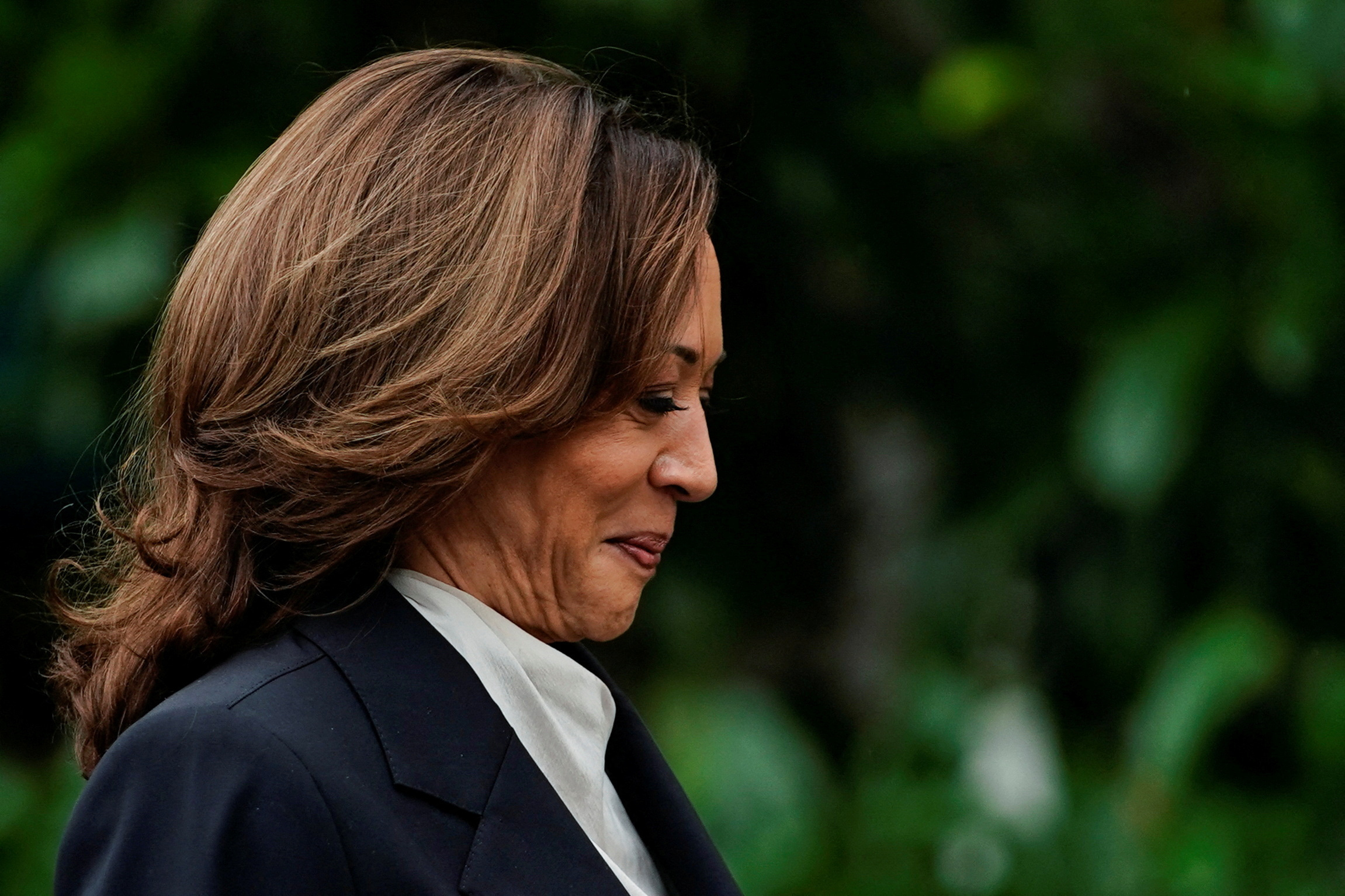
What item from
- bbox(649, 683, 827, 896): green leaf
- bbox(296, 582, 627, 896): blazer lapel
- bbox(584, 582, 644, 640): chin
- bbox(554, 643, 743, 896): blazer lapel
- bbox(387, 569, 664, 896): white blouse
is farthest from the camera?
bbox(649, 683, 827, 896): green leaf

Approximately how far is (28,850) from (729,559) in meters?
1.60

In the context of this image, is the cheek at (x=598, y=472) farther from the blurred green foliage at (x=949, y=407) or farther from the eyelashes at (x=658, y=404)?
the blurred green foliage at (x=949, y=407)

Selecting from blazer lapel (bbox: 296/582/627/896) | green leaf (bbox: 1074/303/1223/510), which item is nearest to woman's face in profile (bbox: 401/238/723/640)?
blazer lapel (bbox: 296/582/627/896)

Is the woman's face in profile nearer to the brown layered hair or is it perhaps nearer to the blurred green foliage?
the brown layered hair

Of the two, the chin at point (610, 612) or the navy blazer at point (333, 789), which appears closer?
the navy blazer at point (333, 789)

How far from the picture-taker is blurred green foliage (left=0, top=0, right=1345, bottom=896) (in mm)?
3186

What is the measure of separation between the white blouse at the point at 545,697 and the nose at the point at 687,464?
0.19 metres

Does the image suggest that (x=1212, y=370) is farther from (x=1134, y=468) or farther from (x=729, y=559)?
(x=729, y=559)

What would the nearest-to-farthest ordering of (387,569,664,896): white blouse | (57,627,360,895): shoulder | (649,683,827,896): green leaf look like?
(57,627,360,895): shoulder, (387,569,664,896): white blouse, (649,683,827,896): green leaf

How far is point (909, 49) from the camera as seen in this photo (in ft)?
11.9

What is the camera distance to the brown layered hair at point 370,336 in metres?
1.32

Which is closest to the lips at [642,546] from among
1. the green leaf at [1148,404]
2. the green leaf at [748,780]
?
the green leaf at [748,780]

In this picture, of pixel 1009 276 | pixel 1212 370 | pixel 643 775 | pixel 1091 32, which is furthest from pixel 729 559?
pixel 643 775

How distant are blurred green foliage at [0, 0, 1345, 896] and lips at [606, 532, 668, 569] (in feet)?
5.31
